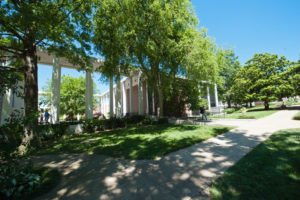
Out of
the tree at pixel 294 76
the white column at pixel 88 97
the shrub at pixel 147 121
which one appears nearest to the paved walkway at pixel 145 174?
the white column at pixel 88 97

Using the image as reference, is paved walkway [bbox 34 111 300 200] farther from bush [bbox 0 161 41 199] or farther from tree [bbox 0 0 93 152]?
tree [bbox 0 0 93 152]

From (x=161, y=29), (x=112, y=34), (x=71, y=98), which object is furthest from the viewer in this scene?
(x=71, y=98)

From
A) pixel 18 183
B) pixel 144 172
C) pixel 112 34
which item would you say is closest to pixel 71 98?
pixel 112 34

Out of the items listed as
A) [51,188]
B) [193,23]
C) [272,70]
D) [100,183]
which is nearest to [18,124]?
[51,188]

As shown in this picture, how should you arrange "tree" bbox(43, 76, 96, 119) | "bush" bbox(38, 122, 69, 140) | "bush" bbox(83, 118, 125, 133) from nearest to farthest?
"bush" bbox(38, 122, 69, 140) < "bush" bbox(83, 118, 125, 133) < "tree" bbox(43, 76, 96, 119)

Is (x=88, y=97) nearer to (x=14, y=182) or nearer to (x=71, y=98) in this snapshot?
(x=14, y=182)

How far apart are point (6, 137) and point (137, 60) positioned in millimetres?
10894

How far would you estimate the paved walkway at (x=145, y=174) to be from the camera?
11.2ft

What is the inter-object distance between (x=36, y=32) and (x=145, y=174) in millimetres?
7485

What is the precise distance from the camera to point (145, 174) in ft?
14.1

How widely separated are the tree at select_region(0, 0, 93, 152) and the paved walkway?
2058mm

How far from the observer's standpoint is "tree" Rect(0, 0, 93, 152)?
6777 mm

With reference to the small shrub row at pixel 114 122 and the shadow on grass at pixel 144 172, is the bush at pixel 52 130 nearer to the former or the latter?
the small shrub row at pixel 114 122

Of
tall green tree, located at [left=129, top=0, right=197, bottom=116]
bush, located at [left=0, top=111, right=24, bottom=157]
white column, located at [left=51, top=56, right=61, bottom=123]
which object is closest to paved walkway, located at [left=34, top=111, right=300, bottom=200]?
bush, located at [left=0, top=111, right=24, bottom=157]
